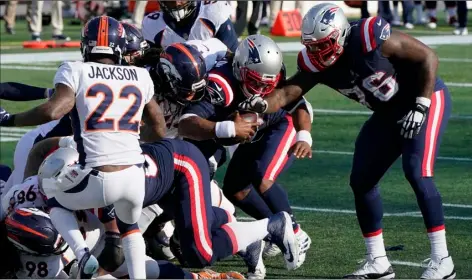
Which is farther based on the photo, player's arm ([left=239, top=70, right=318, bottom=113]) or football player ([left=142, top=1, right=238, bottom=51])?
football player ([left=142, top=1, right=238, bottom=51])

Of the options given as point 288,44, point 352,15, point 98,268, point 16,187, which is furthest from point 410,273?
point 352,15

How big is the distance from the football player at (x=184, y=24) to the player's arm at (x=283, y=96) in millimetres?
1402

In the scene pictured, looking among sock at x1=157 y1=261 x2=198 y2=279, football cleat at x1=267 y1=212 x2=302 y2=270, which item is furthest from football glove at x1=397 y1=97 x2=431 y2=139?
sock at x1=157 y1=261 x2=198 y2=279

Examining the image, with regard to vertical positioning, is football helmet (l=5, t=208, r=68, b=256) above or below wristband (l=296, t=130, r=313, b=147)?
below

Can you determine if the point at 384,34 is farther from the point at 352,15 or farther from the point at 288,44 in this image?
the point at 352,15

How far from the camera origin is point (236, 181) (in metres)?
7.00

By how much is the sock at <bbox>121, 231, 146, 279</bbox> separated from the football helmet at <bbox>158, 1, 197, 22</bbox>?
98.1 inches

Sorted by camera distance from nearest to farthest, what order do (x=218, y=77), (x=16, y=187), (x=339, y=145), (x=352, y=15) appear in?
1. (x=16, y=187)
2. (x=218, y=77)
3. (x=339, y=145)
4. (x=352, y=15)

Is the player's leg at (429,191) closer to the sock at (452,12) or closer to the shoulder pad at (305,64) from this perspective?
the shoulder pad at (305,64)

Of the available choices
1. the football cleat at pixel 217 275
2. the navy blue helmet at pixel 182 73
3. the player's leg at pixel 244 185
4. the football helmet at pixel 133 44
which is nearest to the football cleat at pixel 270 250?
the player's leg at pixel 244 185

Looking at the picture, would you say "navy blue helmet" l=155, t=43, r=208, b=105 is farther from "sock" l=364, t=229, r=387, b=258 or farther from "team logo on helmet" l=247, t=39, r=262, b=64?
"sock" l=364, t=229, r=387, b=258

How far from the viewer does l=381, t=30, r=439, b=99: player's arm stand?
6234 mm

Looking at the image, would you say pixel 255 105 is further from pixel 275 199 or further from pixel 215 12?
pixel 215 12

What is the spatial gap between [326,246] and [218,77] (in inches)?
47.8
